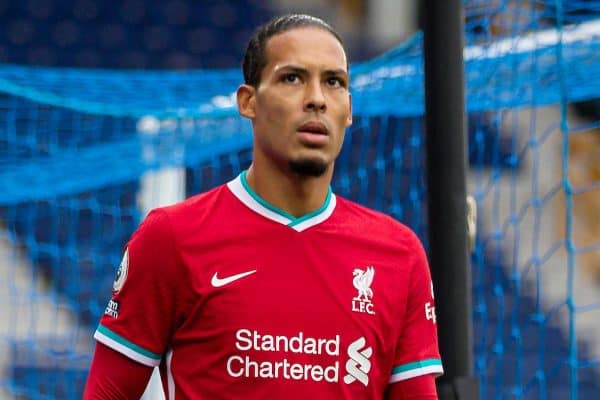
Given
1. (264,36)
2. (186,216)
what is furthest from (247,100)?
(186,216)

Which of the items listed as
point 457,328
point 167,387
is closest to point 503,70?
point 457,328

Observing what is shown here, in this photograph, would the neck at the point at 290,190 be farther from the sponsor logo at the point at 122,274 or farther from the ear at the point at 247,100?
the sponsor logo at the point at 122,274

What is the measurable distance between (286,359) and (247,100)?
1.61 feet

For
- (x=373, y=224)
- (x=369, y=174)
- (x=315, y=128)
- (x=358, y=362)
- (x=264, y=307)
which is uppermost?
(x=369, y=174)

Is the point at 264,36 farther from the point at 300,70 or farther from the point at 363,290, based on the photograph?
the point at 363,290

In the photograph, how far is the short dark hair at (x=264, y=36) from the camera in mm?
2273

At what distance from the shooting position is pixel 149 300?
218cm

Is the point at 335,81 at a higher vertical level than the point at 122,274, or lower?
higher

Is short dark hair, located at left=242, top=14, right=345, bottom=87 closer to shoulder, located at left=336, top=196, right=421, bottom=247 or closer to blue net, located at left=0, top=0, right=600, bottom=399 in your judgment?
shoulder, located at left=336, top=196, right=421, bottom=247

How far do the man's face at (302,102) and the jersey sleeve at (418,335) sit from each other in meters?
0.28

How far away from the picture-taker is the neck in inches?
89.8

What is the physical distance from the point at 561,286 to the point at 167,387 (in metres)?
6.18

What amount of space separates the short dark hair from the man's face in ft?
0.04

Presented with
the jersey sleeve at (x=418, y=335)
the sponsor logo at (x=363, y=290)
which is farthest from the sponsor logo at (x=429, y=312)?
the sponsor logo at (x=363, y=290)
